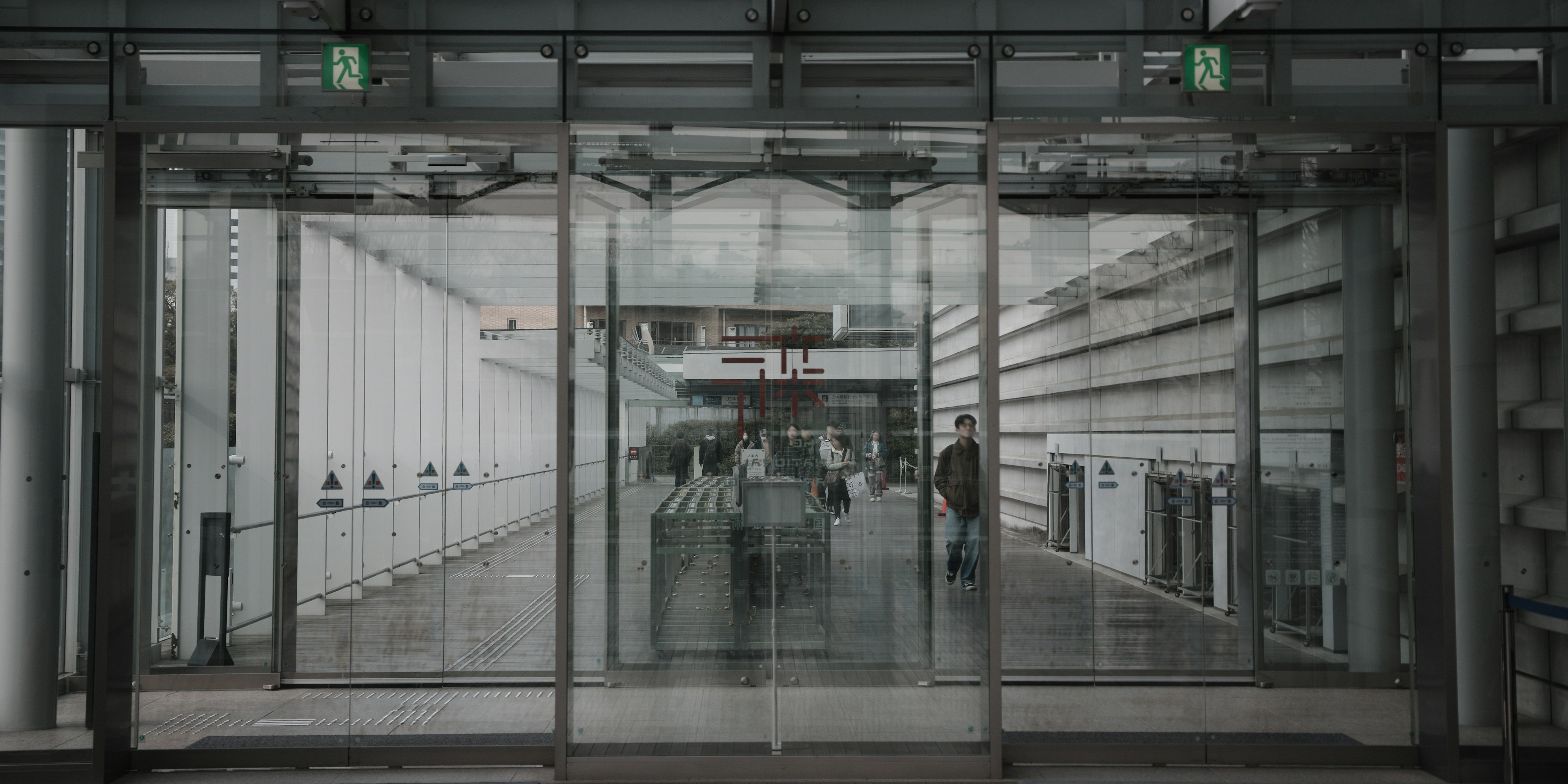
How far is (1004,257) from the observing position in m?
6.03

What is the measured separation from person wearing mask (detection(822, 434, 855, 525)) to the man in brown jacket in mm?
442

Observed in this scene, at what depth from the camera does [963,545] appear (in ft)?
14.3

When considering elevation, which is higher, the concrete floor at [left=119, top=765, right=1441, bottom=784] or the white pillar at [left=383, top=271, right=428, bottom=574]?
the white pillar at [left=383, top=271, right=428, bottom=574]

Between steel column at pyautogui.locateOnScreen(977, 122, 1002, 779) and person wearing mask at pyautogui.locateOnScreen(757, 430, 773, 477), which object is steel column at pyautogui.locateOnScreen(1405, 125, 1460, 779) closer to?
steel column at pyautogui.locateOnScreen(977, 122, 1002, 779)

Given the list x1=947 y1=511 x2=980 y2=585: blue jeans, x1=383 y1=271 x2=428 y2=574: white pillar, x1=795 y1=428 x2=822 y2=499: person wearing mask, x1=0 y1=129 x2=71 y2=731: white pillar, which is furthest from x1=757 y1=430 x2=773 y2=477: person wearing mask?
x1=0 y1=129 x2=71 y2=731: white pillar

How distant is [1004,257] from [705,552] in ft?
9.93

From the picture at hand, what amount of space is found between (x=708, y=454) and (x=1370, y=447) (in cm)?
364

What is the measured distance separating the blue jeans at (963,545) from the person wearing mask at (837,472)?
1.76ft

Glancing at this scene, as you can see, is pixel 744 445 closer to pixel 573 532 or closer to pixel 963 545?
pixel 573 532

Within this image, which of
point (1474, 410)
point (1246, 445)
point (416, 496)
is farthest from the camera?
point (1246, 445)

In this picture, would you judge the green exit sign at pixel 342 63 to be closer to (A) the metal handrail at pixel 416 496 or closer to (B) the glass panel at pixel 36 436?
(B) the glass panel at pixel 36 436

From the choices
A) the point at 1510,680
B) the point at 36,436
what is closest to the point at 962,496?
the point at 1510,680

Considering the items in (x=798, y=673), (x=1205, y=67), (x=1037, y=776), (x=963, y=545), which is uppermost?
(x=1205, y=67)

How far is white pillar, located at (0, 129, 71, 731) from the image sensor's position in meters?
4.82
